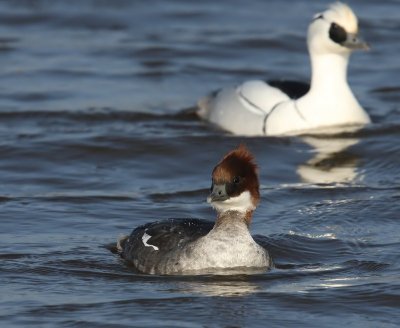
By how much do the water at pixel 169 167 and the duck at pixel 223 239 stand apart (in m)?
0.12

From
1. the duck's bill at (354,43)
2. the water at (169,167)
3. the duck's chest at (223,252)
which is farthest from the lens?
the duck's bill at (354,43)

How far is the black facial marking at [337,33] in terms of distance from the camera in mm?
17906

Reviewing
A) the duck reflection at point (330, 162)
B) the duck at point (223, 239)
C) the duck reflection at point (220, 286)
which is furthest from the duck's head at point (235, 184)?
the duck reflection at point (330, 162)

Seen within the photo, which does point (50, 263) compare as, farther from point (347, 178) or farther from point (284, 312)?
point (347, 178)

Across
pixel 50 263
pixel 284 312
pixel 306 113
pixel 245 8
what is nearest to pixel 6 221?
pixel 50 263

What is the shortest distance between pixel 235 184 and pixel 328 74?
702 cm

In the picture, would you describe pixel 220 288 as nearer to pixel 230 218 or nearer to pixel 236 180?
pixel 230 218

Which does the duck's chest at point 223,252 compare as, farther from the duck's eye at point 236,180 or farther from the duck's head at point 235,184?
the duck's eye at point 236,180

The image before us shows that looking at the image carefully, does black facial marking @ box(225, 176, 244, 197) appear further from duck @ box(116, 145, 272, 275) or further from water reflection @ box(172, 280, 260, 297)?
water reflection @ box(172, 280, 260, 297)

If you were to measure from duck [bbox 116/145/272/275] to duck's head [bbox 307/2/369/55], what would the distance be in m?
6.60

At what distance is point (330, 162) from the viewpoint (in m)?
16.6

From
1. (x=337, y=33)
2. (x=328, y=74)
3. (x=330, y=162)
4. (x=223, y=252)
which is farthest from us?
(x=328, y=74)

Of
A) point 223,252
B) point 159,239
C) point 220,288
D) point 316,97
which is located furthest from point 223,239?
point 316,97

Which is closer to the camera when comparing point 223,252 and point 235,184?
point 235,184
